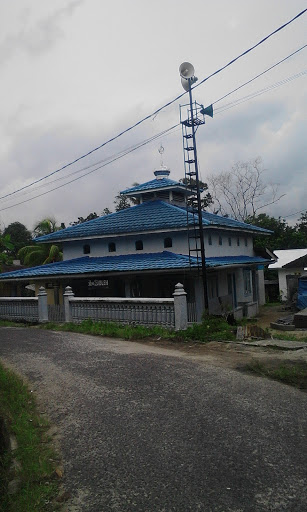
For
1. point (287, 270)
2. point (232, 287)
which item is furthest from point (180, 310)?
point (287, 270)

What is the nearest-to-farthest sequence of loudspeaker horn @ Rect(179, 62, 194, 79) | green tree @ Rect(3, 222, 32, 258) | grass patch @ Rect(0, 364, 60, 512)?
grass patch @ Rect(0, 364, 60, 512)
loudspeaker horn @ Rect(179, 62, 194, 79)
green tree @ Rect(3, 222, 32, 258)

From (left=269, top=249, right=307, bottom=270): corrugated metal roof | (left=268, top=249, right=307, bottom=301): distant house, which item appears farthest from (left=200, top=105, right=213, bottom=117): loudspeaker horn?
(left=269, top=249, right=307, bottom=270): corrugated metal roof

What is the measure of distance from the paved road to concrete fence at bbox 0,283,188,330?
442 centimetres

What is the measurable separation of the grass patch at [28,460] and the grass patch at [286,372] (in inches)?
166

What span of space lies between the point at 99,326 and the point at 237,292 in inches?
434

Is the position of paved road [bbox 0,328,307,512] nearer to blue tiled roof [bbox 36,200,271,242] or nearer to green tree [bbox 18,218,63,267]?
blue tiled roof [bbox 36,200,271,242]

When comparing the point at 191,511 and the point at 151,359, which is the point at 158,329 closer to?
the point at 151,359

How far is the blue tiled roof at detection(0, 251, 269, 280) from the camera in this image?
17250 mm

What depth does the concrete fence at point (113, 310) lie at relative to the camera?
14.2 meters

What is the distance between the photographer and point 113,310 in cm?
1593

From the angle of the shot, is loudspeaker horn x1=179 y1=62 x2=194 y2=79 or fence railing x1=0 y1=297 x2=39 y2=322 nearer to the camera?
loudspeaker horn x1=179 y1=62 x2=194 y2=79

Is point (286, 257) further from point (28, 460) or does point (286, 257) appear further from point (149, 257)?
point (28, 460)

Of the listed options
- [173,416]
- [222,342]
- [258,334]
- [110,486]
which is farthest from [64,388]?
[258,334]

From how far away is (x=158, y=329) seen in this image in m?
14.2
